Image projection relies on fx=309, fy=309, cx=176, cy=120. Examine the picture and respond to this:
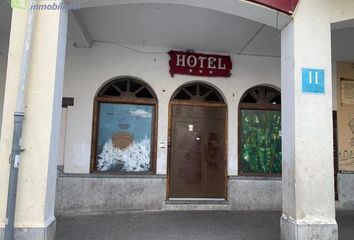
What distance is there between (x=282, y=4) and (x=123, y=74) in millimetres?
3792

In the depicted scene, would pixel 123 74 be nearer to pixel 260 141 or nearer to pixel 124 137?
pixel 124 137

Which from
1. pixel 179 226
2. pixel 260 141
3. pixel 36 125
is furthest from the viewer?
pixel 260 141

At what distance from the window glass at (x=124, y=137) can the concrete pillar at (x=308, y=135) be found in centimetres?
336

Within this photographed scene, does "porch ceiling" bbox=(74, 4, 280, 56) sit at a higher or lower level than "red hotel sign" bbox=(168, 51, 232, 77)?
higher

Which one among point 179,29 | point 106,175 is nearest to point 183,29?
point 179,29

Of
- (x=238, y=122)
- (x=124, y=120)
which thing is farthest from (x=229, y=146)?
(x=124, y=120)

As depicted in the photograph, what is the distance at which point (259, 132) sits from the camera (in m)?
7.64

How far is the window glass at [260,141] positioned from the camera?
7512 mm

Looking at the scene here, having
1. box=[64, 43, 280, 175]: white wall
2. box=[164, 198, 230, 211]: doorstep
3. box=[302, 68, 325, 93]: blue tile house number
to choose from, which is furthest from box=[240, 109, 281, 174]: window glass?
box=[302, 68, 325, 93]: blue tile house number

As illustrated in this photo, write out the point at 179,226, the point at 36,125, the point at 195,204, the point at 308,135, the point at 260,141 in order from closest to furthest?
1. the point at 36,125
2. the point at 308,135
3. the point at 179,226
4. the point at 195,204
5. the point at 260,141

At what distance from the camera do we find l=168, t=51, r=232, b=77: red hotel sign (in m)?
7.18

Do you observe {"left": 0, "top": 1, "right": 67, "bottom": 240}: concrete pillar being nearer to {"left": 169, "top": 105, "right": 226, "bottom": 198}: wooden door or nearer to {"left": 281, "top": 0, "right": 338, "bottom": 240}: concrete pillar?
{"left": 281, "top": 0, "right": 338, "bottom": 240}: concrete pillar

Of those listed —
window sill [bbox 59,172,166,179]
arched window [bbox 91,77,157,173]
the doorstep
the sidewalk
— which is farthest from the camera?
arched window [bbox 91,77,157,173]

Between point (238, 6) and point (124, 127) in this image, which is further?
point (124, 127)
